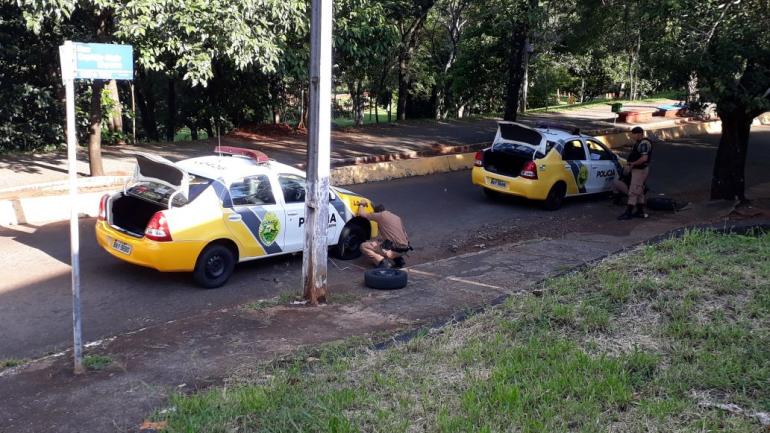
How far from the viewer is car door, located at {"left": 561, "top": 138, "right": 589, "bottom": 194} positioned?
15.1 meters

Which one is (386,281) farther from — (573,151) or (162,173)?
(573,151)

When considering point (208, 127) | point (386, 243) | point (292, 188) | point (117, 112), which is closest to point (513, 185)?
point (386, 243)

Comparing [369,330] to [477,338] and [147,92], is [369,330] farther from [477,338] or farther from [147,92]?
[147,92]

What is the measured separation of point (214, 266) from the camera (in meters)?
9.36

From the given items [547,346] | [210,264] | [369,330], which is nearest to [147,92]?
[210,264]

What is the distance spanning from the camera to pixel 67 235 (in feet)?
37.4

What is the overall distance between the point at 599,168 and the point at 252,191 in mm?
8813

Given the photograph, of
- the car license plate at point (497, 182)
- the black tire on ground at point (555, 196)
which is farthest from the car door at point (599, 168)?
the car license plate at point (497, 182)

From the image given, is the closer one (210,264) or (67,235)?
(210,264)

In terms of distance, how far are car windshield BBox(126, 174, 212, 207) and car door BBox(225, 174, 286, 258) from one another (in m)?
0.41

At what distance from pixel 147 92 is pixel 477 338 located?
75.2 feet

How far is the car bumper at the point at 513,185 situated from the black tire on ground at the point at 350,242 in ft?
14.8

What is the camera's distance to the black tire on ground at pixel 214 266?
9.16m

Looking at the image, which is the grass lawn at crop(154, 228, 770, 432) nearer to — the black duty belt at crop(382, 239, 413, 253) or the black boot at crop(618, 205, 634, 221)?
the black duty belt at crop(382, 239, 413, 253)
